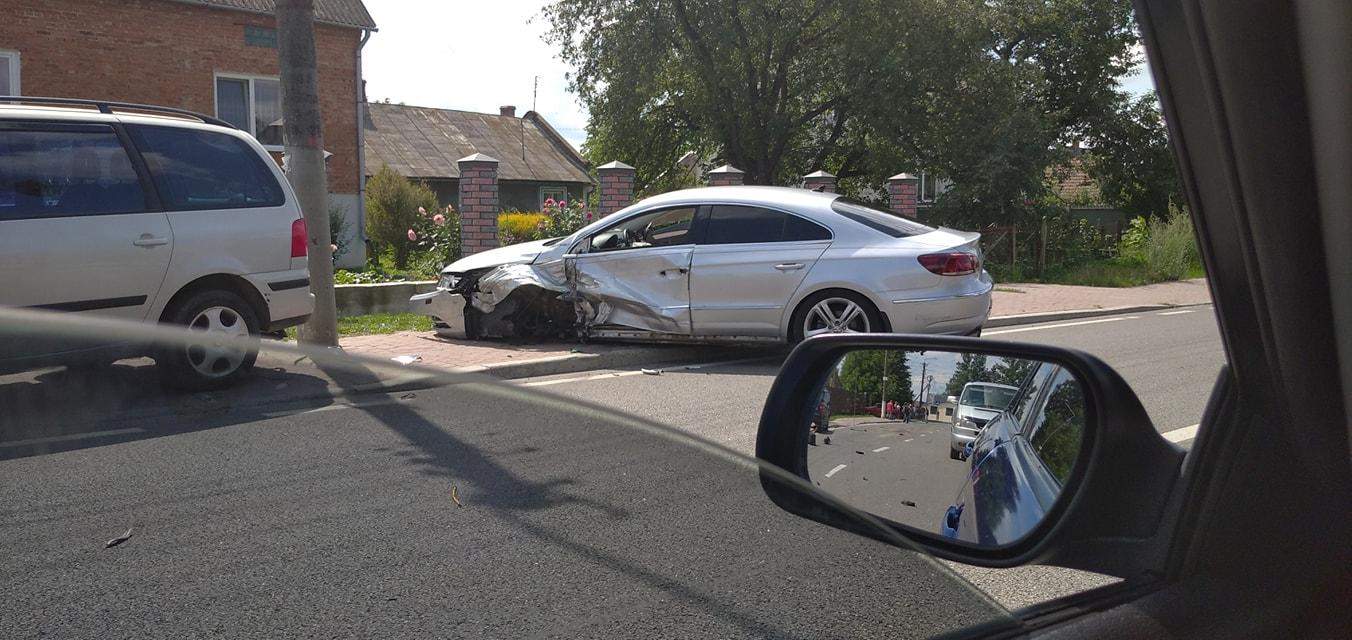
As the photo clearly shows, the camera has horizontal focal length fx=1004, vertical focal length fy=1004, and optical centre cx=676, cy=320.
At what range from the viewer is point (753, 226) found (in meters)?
8.51

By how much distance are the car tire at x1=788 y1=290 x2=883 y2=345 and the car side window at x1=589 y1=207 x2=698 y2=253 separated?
116cm

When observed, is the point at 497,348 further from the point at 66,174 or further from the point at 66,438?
the point at 66,438

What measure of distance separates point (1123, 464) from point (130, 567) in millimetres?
1323

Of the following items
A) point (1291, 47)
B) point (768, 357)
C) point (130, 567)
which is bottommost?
point (768, 357)

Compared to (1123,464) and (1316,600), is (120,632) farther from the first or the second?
(1316,600)

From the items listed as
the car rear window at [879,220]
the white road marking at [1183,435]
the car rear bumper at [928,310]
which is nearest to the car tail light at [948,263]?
the car rear bumper at [928,310]

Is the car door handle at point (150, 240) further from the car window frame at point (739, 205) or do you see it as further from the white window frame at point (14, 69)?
the white window frame at point (14, 69)

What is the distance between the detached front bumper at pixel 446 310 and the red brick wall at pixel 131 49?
9.01 metres

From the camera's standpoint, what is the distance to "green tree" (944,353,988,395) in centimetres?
148

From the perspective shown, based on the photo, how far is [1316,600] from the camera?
4.75 ft

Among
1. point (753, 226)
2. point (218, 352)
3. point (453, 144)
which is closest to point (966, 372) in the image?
point (218, 352)

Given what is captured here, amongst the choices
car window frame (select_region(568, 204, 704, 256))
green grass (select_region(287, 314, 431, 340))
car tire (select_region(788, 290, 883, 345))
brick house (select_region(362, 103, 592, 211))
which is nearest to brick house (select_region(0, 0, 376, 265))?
brick house (select_region(362, 103, 592, 211))

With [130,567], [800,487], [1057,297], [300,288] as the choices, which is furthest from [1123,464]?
[1057,297]

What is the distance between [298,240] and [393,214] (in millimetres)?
14478
